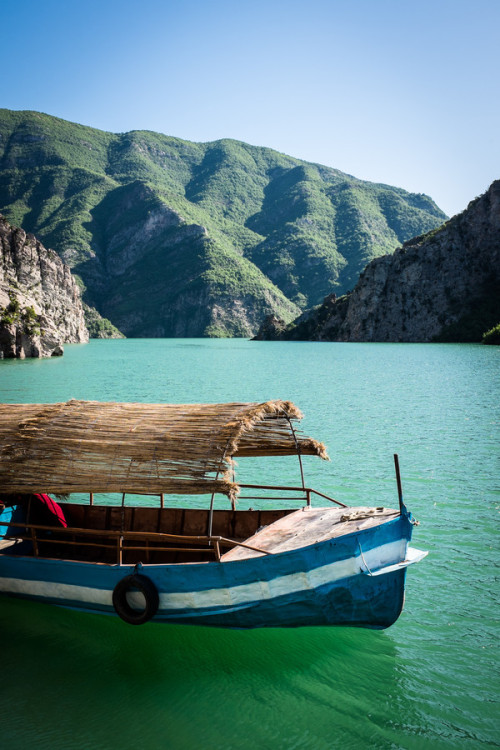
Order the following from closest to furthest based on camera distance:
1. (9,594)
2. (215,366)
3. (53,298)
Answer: (9,594) < (215,366) < (53,298)

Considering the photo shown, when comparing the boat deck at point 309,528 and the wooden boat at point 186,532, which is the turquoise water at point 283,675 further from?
the boat deck at point 309,528

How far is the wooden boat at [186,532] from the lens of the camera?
8.00 metres

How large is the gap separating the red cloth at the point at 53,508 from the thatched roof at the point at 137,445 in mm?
999

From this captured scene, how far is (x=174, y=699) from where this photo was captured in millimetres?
7633

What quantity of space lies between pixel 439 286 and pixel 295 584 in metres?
114

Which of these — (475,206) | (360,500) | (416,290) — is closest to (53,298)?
(416,290)

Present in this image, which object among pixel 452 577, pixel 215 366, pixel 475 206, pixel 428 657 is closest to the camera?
pixel 428 657

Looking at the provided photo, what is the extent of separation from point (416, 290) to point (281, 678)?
115 meters

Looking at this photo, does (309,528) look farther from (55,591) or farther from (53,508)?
(53,508)

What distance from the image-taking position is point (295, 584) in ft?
26.2

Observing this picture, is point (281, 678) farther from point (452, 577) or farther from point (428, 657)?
point (452, 577)

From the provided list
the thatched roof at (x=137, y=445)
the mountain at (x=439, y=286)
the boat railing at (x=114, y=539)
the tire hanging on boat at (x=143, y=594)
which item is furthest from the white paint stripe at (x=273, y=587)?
the mountain at (x=439, y=286)

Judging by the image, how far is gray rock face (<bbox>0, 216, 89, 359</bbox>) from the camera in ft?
246

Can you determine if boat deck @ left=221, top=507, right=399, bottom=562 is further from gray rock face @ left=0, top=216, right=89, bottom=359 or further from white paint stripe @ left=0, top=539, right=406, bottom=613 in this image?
gray rock face @ left=0, top=216, right=89, bottom=359
